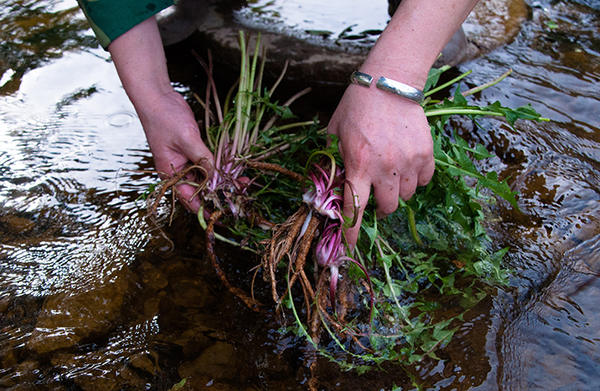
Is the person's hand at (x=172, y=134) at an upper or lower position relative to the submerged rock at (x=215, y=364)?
upper

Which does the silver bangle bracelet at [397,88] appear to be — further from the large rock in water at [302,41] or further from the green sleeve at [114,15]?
the large rock in water at [302,41]

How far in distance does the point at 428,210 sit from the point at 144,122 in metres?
1.29

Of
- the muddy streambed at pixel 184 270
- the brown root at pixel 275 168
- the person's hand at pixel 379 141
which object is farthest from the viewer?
the brown root at pixel 275 168

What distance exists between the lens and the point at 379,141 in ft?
4.25

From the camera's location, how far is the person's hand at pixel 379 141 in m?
1.31

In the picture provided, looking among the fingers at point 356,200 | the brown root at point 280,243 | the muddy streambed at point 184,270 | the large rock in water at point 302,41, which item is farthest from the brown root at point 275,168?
the large rock in water at point 302,41

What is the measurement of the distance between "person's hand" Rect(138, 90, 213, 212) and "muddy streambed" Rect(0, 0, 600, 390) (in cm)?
37

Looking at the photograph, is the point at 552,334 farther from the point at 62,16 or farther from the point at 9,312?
the point at 62,16

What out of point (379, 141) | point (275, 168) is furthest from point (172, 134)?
point (379, 141)

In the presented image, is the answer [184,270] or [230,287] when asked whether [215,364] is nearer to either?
[230,287]

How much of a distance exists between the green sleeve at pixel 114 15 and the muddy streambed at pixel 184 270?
0.81 meters

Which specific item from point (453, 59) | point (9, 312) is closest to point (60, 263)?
point (9, 312)

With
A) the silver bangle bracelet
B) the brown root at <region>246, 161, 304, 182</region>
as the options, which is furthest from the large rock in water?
the silver bangle bracelet

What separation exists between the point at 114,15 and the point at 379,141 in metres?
1.21
